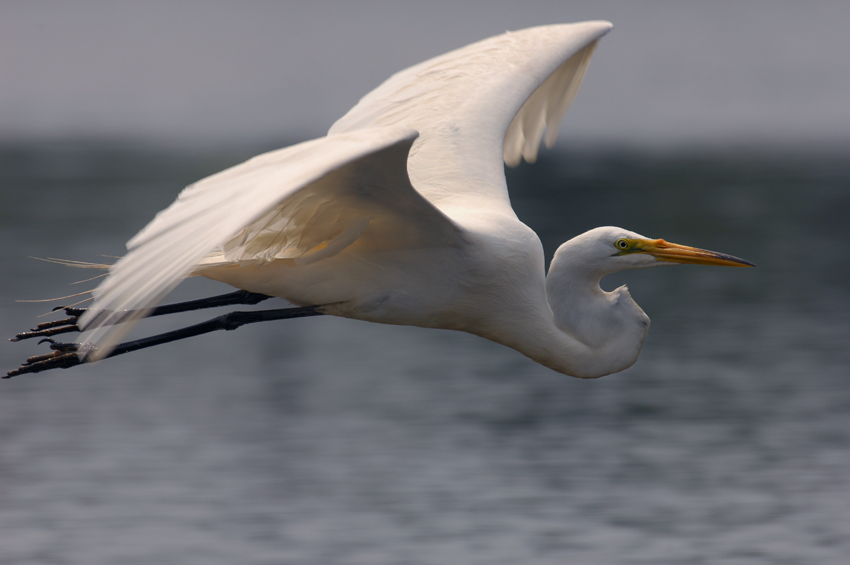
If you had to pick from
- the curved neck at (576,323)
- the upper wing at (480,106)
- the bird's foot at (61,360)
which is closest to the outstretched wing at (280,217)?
the curved neck at (576,323)

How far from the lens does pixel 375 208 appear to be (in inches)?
179

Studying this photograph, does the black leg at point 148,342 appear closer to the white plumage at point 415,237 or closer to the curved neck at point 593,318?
the white plumage at point 415,237

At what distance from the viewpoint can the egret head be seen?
519 centimetres

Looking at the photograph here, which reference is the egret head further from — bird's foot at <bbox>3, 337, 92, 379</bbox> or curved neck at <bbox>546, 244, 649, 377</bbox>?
bird's foot at <bbox>3, 337, 92, 379</bbox>

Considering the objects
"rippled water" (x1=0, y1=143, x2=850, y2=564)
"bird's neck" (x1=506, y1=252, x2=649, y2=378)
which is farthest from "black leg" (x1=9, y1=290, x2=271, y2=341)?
"rippled water" (x1=0, y1=143, x2=850, y2=564)

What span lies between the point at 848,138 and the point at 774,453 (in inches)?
4474

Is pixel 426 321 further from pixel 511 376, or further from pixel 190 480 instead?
pixel 511 376

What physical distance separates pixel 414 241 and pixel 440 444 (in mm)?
7560

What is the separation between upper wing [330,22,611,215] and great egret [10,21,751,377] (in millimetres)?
12

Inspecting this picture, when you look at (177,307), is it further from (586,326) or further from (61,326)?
(586,326)

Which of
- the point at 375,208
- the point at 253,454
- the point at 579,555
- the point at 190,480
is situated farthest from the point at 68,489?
the point at 375,208

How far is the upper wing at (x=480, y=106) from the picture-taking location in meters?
5.79

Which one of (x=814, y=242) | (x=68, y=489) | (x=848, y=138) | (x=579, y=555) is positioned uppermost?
(x=848, y=138)

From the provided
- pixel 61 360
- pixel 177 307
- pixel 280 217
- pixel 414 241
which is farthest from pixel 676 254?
pixel 61 360
